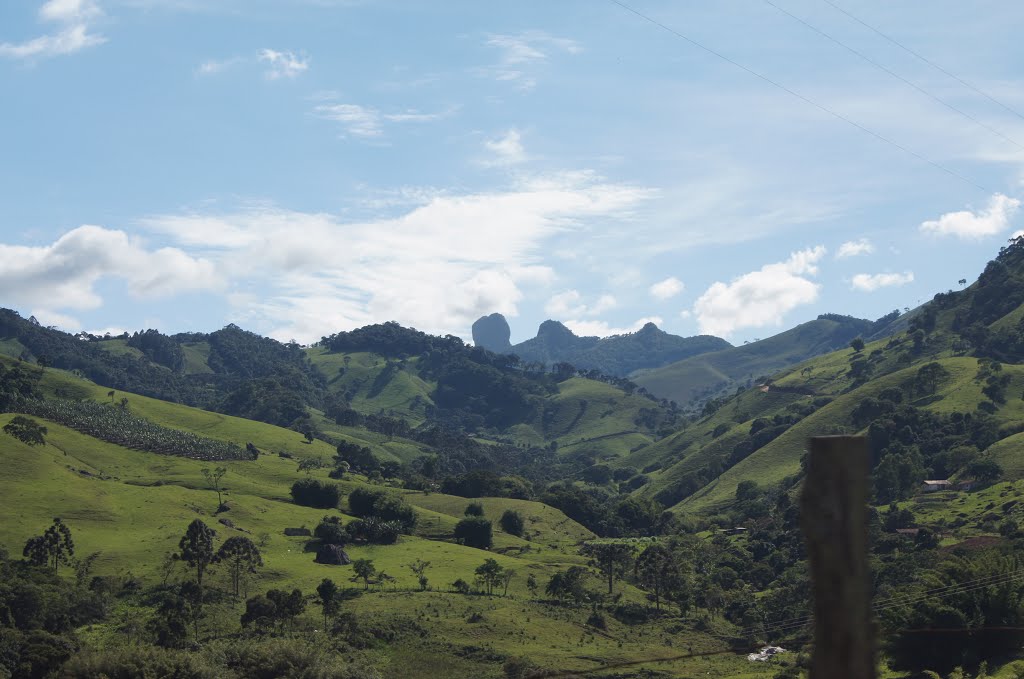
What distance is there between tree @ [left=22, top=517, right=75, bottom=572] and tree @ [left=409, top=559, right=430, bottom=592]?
39.3 meters

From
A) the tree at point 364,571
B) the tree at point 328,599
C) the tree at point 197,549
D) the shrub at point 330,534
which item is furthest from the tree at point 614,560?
the tree at point 197,549

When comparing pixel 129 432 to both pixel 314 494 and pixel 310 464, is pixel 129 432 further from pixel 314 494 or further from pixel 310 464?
pixel 314 494

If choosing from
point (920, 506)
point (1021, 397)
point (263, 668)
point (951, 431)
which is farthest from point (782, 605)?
point (1021, 397)

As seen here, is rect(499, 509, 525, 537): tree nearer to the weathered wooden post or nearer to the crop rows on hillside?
the crop rows on hillside

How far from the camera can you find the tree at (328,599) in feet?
297

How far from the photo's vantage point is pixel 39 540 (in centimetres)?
10038

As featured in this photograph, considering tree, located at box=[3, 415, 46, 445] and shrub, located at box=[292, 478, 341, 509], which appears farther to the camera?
shrub, located at box=[292, 478, 341, 509]

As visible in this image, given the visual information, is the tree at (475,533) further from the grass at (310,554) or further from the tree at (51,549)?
the tree at (51,549)

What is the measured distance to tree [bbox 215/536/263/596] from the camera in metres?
104

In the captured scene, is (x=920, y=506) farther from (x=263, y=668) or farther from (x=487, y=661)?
(x=263, y=668)

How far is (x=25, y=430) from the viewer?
452 ft

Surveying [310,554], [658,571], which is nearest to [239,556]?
[310,554]

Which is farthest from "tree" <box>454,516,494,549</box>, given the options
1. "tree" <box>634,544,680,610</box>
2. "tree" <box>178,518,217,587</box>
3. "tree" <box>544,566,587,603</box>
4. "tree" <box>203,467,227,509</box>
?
"tree" <box>178,518,217,587</box>

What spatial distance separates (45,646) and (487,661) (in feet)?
122
